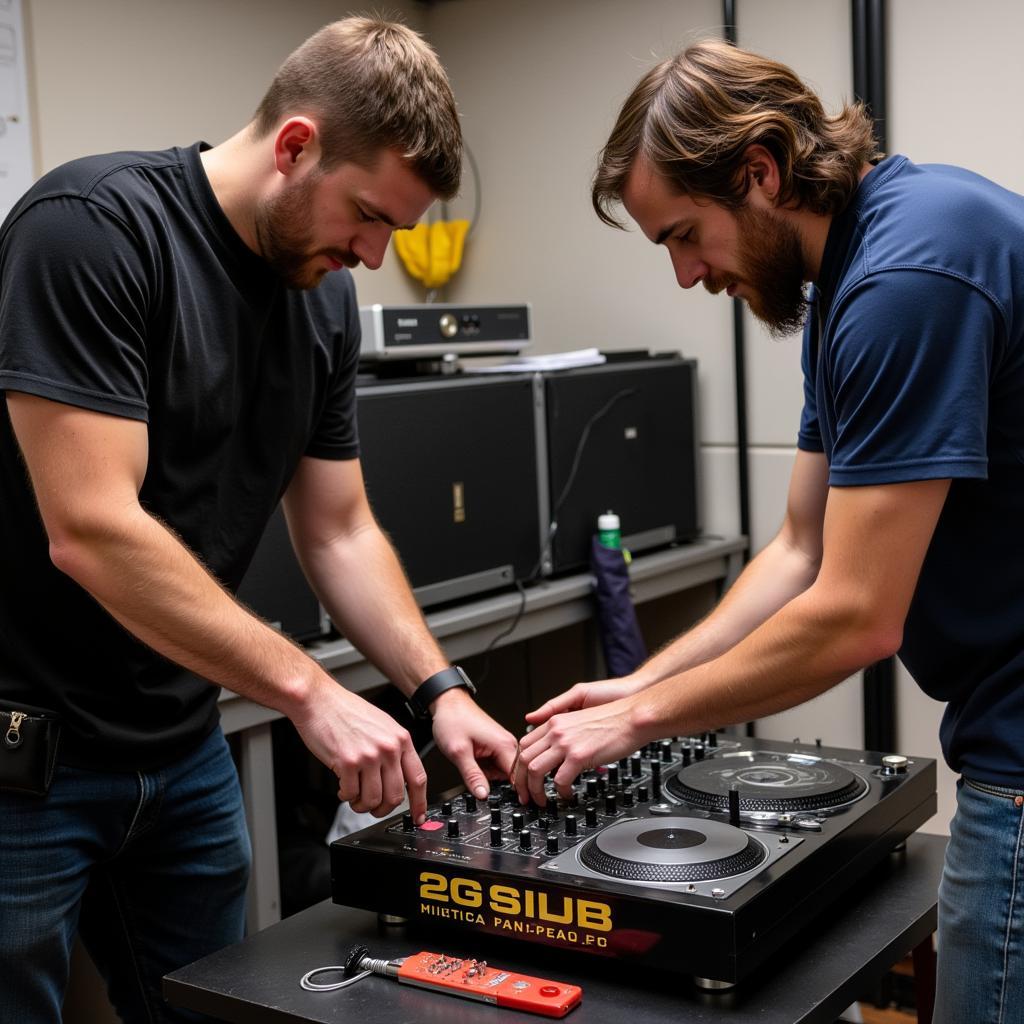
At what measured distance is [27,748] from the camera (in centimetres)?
127

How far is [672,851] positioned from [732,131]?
0.66m

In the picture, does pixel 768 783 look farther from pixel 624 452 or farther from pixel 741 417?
pixel 741 417

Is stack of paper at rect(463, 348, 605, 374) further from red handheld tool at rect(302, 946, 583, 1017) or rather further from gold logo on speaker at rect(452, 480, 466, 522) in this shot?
red handheld tool at rect(302, 946, 583, 1017)

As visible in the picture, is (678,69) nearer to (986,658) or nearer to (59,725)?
(986,658)

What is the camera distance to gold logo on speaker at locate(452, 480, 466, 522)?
2338 mm

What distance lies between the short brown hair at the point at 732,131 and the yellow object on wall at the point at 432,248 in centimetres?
199

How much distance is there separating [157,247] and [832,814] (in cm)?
85

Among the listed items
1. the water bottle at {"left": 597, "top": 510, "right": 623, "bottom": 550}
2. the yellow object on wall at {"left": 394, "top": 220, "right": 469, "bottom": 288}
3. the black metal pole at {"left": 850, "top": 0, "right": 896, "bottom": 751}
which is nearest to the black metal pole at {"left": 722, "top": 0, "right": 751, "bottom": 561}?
the black metal pole at {"left": 850, "top": 0, "right": 896, "bottom": 751}

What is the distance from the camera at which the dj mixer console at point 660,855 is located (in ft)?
3.35

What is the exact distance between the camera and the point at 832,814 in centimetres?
119

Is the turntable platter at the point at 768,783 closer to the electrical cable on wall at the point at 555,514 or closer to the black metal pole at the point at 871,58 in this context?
the electrical cable on wall at the point at 555,514

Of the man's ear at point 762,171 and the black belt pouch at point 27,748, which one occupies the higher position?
the man's ear at point 762,171

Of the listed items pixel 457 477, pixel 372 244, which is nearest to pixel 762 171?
pixel 372 244

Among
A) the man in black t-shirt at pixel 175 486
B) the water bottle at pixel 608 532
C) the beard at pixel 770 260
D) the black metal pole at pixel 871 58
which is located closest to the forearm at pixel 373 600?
the man in black t-shirt at pixel 175 486
